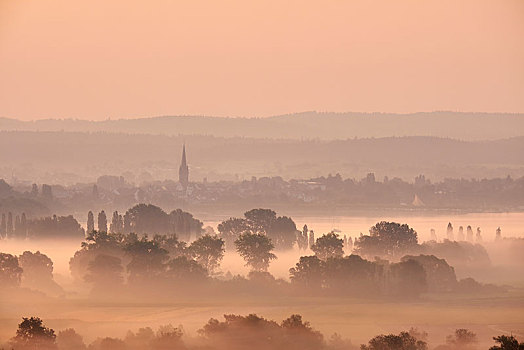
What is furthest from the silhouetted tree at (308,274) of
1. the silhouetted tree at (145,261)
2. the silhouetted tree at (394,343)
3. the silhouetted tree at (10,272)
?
the silhouetted tree at (394,343)

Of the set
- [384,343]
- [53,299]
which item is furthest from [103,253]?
[384,343]

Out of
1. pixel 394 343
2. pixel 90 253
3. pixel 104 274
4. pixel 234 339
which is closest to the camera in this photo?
pixel 394 343

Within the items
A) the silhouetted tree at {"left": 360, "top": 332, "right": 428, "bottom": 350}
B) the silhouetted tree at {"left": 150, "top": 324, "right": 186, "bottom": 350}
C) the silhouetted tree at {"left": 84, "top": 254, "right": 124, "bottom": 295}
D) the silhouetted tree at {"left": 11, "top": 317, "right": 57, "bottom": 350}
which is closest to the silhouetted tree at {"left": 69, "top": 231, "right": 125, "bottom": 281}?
the silhouetted tree at {"left": 84, "top": 254, "right": 124, "bottom": 295}

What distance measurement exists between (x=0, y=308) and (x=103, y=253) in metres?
32.3

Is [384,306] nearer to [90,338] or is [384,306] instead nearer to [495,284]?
[495,284]

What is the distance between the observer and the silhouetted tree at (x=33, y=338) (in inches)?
Answer: 4909

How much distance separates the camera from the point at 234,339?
13438 cm

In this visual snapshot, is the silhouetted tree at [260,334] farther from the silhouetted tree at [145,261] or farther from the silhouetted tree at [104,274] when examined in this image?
the silhouetted tree at [145,261]

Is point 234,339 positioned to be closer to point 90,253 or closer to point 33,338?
point 33,338

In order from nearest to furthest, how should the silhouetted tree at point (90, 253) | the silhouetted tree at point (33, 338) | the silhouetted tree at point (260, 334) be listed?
the silhouetted tree at point (33, 338) < the silhouetted tree at point (260, 334) < the silhouetted tree at point (90, 253)

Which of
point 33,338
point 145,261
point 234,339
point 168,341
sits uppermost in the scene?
point 145,261

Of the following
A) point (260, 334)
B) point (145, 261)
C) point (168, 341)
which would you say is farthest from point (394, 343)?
point (145, 261)

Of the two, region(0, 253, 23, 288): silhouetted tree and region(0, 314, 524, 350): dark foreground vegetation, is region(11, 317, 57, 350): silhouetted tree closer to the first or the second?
region(0, 314, 524, 350): dark foreground vegetation

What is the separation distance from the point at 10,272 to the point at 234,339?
178ft
